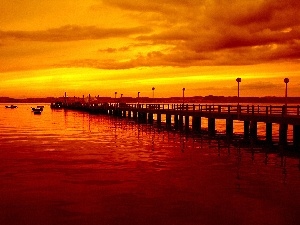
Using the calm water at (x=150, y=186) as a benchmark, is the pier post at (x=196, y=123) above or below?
above

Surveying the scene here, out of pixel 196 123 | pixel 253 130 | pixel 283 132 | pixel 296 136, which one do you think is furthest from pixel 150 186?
pixel 196 123

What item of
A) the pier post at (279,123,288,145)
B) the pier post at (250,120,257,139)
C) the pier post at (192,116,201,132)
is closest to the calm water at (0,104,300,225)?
the pier post at (279,123,288,145)

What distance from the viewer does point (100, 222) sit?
14.0 meters

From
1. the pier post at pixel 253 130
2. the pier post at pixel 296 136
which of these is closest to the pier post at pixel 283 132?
the pier post at pixel 296 136

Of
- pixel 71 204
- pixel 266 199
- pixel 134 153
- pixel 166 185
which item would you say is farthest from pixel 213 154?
pixel 71 204

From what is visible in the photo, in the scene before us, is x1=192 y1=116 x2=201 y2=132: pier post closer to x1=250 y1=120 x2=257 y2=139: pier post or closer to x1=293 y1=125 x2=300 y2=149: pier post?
x1=250 y1=120 x2=257 y2=139: pier post

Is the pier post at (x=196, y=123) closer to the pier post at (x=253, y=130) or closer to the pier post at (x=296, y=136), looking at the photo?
the pier post at (x=253, y=130)

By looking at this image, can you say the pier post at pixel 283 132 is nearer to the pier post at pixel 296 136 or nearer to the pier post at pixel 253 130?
the pier post at pixel 296 136

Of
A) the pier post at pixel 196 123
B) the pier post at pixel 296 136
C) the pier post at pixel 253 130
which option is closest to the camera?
the pier post at pixel 296 136

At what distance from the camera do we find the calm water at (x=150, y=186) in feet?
48.6

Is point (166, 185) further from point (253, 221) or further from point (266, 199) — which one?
point (253, 221)

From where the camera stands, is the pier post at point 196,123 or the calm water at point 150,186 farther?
the pier post at point 196,123

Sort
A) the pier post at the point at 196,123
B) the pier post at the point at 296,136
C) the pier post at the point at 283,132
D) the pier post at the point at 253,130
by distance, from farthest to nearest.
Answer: the pier post at the point at 196,123 < the pier post at the point at 253,130 < the pier post at the point at 283,132 < the pier post at the point at 296,136

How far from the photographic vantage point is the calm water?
48.6 feet
